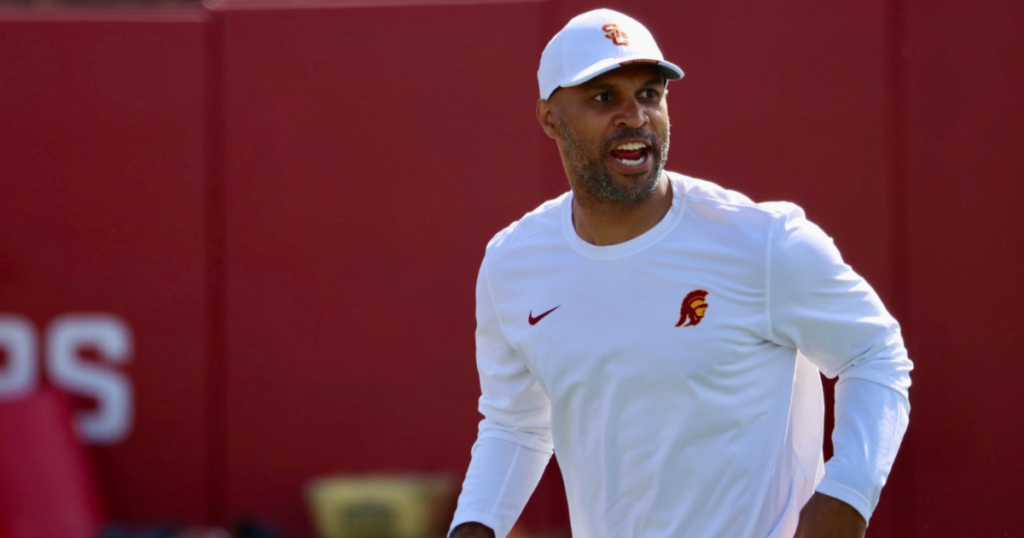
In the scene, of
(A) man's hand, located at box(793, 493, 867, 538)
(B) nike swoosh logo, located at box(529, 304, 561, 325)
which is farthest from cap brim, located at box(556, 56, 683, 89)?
(A) man's hand, located at box(793, 493, 867, 538)

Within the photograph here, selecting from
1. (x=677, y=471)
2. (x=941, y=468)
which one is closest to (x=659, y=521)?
(x=677, y=471)

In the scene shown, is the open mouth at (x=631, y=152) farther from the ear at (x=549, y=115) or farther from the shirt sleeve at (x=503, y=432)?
the shirt sleeve at (x=503, y=432)

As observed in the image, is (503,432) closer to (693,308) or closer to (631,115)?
(693,308)

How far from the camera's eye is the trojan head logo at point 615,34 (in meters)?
2.81

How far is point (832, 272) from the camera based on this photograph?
8.35ft

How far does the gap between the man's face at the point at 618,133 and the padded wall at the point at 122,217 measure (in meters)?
3.51

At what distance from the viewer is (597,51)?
2803mm

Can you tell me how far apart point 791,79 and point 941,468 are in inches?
71.6

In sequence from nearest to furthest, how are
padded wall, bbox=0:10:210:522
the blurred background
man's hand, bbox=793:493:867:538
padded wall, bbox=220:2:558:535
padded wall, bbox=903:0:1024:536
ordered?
man's hand, bbox=793:493:867:538
padded wall, bbox=903:0:1024:536
the blurred background
padded wall, bbox=220:2:558:535
padded wall, bbox=0:10:210:522

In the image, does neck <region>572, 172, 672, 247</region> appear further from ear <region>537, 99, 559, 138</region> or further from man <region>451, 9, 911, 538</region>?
ear <region>537, 99, 559, 138</region>

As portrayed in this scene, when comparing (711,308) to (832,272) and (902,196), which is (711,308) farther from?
(902,196)

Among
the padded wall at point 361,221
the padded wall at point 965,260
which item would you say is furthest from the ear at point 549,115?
the padded wall at point 965,260

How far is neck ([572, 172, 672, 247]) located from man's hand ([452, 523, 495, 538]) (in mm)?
712

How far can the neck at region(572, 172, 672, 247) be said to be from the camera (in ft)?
9.20
